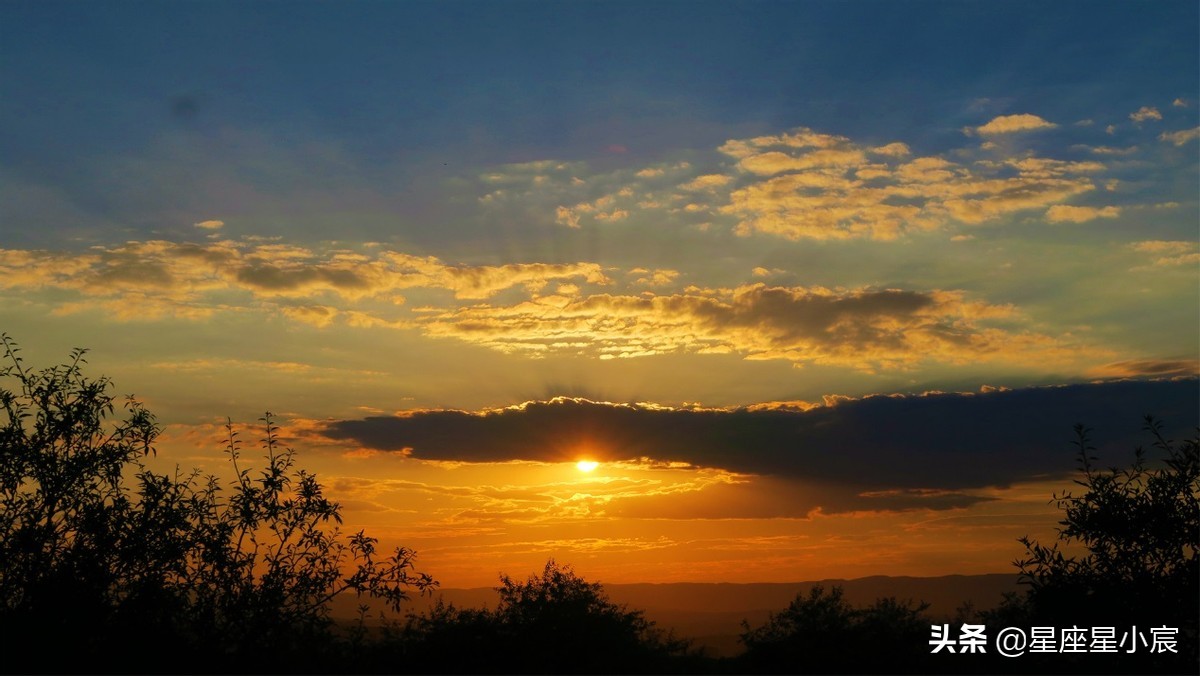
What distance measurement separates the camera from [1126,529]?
23.2 meters

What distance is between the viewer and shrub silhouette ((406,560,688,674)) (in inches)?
Result: 864

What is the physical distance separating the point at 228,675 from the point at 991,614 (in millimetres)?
18773

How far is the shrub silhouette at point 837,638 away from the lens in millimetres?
20719

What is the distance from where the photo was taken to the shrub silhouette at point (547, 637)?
72.0 ft

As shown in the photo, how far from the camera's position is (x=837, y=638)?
2173cm

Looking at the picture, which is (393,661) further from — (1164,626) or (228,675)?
(1164,626)

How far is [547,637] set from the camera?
2411 cm

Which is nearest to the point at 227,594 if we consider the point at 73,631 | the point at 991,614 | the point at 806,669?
the point at 73,631

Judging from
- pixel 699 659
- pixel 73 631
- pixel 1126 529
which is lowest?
pixel 699 659

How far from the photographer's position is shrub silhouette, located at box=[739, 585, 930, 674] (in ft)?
68.0

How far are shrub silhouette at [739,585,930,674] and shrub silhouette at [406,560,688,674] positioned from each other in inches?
91.7

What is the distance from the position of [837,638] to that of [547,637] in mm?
7491

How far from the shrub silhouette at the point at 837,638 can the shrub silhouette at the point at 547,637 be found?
233 centimetres

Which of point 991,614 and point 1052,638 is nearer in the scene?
point 1052,638
